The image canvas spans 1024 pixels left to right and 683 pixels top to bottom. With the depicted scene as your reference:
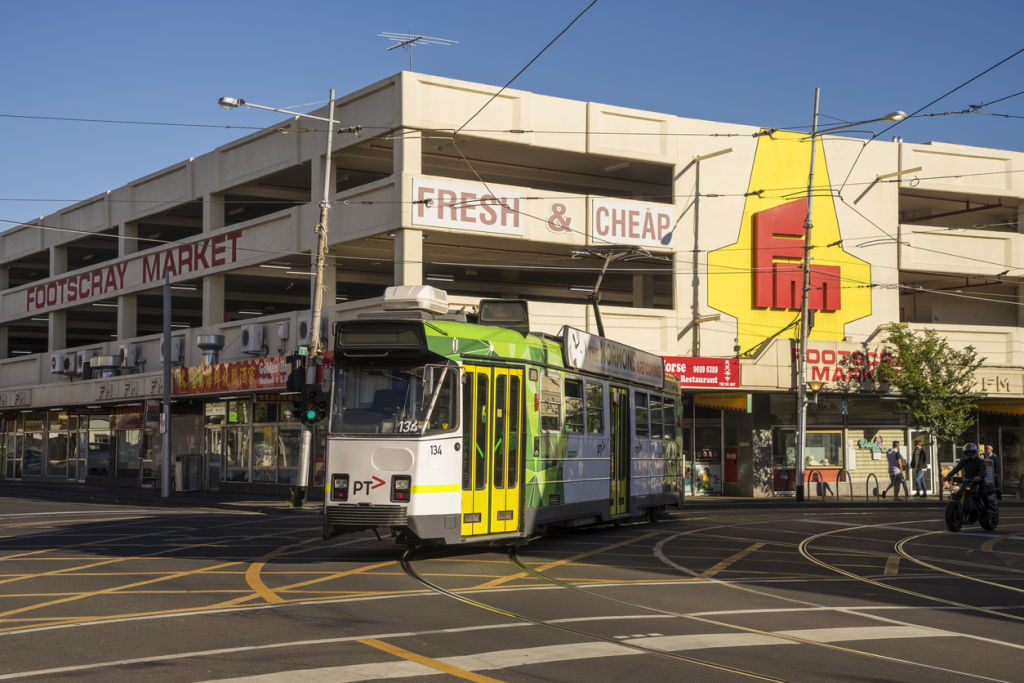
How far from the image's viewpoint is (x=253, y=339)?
123ft

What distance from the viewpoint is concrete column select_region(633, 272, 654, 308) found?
129 feet

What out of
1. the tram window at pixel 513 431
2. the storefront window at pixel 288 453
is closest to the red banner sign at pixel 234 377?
the storefront window at pixel 288 453

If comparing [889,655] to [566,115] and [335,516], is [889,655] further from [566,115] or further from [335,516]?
[566,115]

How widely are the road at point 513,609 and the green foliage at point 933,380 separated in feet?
58.1

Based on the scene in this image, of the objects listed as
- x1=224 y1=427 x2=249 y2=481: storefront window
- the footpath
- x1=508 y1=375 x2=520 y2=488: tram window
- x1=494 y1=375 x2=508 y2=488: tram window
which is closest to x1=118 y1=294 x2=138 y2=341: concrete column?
the footpath

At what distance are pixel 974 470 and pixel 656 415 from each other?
6316 millimetres

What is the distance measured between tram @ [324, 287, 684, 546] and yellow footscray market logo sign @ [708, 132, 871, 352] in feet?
66.0

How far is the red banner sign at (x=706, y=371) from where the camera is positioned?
35.3m

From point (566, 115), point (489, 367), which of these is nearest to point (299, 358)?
point (566, 115)

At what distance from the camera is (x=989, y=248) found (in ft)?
135

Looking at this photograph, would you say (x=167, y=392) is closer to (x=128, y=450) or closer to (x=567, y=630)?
(x=128, y=450)

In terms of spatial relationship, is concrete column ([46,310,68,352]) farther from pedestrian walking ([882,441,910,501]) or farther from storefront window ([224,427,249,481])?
pedestrian walking ([882,441,910,501])

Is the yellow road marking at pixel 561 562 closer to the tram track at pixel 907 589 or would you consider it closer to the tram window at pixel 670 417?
the tram track at pixel 907 589

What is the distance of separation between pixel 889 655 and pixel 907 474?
107 ft
